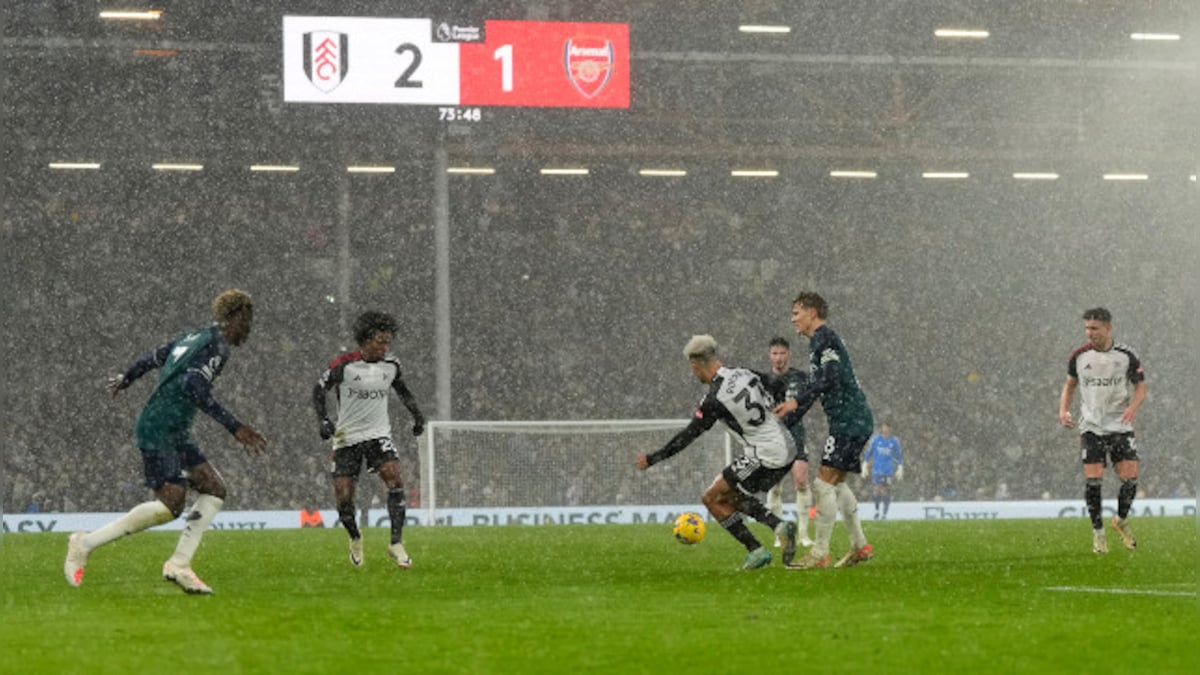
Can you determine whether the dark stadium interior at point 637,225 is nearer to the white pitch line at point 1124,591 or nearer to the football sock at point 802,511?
the football sock at point 802,511

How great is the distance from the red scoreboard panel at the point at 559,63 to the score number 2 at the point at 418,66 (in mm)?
19

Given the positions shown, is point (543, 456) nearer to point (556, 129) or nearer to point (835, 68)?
point (556, 129)

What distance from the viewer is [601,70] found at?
35.1 meters

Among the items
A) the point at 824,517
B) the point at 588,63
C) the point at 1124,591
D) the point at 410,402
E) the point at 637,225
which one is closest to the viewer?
the point at 1124,591

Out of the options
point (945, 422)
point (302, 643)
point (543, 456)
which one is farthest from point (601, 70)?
point (302, 643)

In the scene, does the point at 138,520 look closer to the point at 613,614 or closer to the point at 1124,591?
the point at 613,614

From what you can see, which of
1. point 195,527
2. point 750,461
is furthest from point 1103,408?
point 195,527

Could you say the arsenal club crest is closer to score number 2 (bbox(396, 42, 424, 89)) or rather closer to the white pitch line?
score number 2 (bbox(396, 42, 424, 89))

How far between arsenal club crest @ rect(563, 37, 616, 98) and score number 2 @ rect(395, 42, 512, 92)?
114 centimetres

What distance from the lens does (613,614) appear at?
8.86 metres

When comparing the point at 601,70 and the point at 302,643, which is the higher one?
the point at 601,70

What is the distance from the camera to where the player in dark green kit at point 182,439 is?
398 inches

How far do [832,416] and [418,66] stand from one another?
75.9ft

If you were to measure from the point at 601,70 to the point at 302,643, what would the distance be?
2834cm
